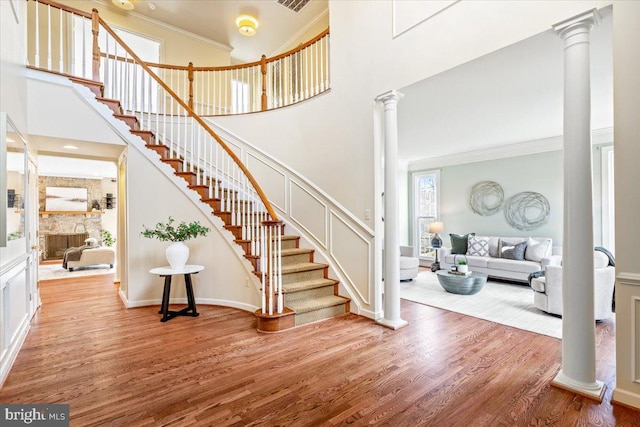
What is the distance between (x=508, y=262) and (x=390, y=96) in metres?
4.06

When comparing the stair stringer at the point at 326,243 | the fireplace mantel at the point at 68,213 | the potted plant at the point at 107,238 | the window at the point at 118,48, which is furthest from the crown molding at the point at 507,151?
the fireplace mantel at the point at 68,213

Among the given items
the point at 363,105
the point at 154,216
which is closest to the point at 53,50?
the point at 154,216

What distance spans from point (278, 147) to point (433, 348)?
12.1ft

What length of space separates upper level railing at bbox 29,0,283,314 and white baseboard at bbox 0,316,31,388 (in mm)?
2061

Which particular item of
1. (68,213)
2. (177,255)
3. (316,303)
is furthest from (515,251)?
(68,213)

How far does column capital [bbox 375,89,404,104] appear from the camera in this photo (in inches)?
130

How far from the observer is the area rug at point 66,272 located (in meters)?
6.43

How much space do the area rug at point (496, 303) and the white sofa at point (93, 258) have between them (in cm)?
693

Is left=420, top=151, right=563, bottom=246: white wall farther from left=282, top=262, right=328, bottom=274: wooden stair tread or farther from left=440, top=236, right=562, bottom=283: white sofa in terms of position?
left=282, top=262, right=328, bottom=274: wooden stair tread

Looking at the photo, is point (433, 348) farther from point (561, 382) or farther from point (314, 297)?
point (314, 297)

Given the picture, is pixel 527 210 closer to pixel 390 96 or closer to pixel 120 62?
pixel 390 96

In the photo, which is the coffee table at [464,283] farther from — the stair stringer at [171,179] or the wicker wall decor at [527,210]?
the stair stringer at [171,179]

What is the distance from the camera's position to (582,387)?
209 centimetres

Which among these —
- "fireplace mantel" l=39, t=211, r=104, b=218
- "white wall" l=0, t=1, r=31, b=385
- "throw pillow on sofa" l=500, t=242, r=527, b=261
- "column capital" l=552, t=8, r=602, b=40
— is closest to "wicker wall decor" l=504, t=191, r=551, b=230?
"throw pillow on sofa" l=500, t=242, r=527, b=261
